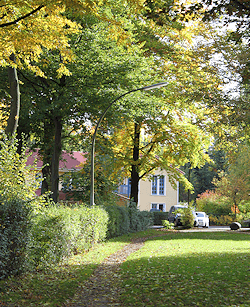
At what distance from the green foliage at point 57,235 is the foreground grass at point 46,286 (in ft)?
1.15

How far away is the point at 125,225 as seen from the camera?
23.6 metres

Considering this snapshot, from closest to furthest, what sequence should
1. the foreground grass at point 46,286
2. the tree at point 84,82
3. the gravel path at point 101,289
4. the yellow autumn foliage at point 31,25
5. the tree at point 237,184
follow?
the foreground grass at point 46,286
the gravel path at point 101,289
the yellow autumn foliage at point 31,25
the tree at point 84,82
the tree at point 237,184

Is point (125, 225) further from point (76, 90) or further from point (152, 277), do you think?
point (152, 277)

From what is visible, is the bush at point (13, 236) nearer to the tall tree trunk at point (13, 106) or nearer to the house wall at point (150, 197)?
the tall tree trunk at point (13, 106)

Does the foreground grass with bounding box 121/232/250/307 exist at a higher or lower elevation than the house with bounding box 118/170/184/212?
lower

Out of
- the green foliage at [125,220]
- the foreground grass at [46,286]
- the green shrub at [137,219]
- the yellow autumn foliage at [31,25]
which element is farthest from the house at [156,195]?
the foreground grass at [46,286]

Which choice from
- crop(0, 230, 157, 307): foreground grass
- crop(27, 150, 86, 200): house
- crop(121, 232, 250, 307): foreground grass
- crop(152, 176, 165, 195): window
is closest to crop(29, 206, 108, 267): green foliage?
crop(0, 230, 157, 307): foreground grass

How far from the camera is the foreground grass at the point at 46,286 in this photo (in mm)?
6674

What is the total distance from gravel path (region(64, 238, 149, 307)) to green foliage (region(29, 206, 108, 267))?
128cm

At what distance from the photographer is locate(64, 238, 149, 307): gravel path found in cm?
685

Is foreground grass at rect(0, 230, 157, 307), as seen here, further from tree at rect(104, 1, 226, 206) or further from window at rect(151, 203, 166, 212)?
window at rect(151, 203, 166, 212)

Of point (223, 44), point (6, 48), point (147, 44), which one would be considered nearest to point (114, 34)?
point (6, 48)

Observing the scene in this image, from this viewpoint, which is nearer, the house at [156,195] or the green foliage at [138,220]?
the green foliage at [138,220]

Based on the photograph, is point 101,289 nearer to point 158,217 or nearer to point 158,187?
point 158,217
